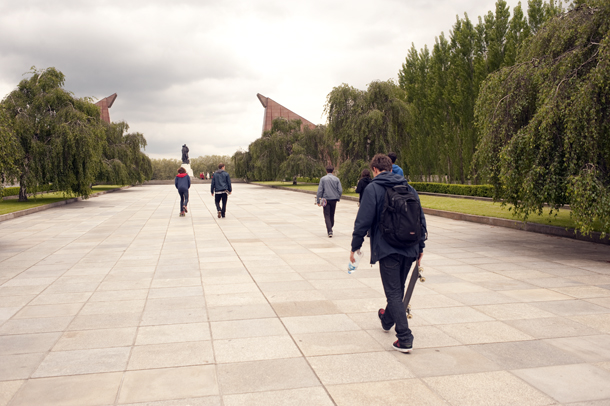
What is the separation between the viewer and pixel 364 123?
86.8 ft

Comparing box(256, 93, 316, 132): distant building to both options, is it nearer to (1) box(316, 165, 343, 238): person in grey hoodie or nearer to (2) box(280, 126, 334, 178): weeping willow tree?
(2) box(280, 126, 334, 178): weeping willow tree

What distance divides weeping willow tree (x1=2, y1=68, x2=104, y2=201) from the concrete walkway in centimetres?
1450

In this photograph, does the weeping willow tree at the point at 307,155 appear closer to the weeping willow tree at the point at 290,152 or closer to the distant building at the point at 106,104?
the weeping willow tree at the point at 290,152

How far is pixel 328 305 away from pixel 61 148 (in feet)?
65.9

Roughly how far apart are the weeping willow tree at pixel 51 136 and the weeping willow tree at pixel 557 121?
18.4 m

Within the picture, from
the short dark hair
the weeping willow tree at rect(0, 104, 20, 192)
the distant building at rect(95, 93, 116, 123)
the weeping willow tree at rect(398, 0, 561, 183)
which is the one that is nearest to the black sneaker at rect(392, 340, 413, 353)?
the short dark hair

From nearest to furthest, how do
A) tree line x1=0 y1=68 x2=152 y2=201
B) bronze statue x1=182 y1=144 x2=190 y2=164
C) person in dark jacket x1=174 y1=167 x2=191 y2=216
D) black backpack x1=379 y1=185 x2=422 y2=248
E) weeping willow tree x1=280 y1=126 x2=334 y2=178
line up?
black backpack x1=379 y1=185 x2=422 y2=248
person in dark jacket x1=174 y1=167 x2=191 y2=216
tree line x1=0 y1=68 x2=152 y2=201
weeping willow tree x1=280 y1=126 x2=334 y2=178
bronze statue x1=182 y1=144 x2=190 y2=164

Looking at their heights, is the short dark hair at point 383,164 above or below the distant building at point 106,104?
below

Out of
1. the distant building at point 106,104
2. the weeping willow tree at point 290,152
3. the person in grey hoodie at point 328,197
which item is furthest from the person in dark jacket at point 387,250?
the distant building at point 106,104

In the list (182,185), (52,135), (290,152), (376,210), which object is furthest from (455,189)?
(376,210)

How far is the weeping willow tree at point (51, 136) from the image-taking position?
69.8 ft

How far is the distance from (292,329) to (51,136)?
2136cm

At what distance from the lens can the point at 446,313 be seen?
490 centimetres

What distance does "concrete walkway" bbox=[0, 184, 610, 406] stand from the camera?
3182 mm
